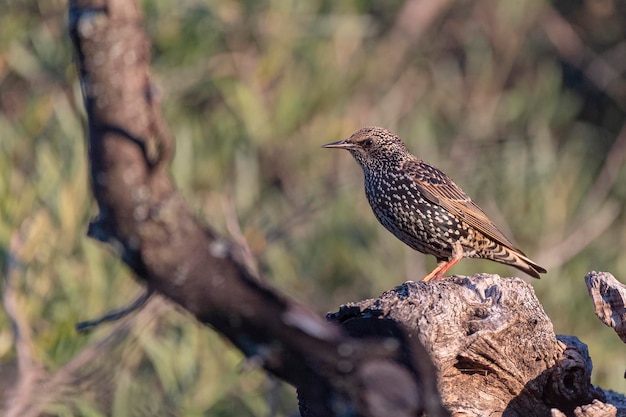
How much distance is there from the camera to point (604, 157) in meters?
12.0

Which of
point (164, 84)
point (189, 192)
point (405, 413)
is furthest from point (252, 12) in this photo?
point (405, 413)

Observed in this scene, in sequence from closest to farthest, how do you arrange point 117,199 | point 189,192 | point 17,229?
1. point 117,199
2. point 17,229
3. point 189,192

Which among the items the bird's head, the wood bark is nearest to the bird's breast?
the bird's head

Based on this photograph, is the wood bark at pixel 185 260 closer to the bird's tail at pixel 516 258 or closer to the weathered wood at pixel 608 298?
the weathered wood at pixel 608 298

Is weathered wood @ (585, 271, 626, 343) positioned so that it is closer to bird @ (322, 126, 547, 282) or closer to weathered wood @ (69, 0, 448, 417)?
weathered wood @ (69, 0, 448, 417)

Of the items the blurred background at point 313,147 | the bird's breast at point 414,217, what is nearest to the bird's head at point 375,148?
the bird's breast at point 414,217

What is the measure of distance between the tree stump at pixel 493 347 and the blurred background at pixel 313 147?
10.2 feet

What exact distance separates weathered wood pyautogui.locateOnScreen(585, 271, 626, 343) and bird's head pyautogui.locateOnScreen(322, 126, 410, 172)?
2.44 meters

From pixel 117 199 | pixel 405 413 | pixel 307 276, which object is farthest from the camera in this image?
pixel 307 276

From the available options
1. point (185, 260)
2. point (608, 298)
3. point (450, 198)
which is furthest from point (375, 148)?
point (185, 260)

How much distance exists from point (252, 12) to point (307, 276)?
272 centimetres

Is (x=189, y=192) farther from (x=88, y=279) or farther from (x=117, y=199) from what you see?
(x=117, y=199)

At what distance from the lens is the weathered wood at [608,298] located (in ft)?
12.5

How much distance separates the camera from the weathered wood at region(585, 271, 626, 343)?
3809mm
